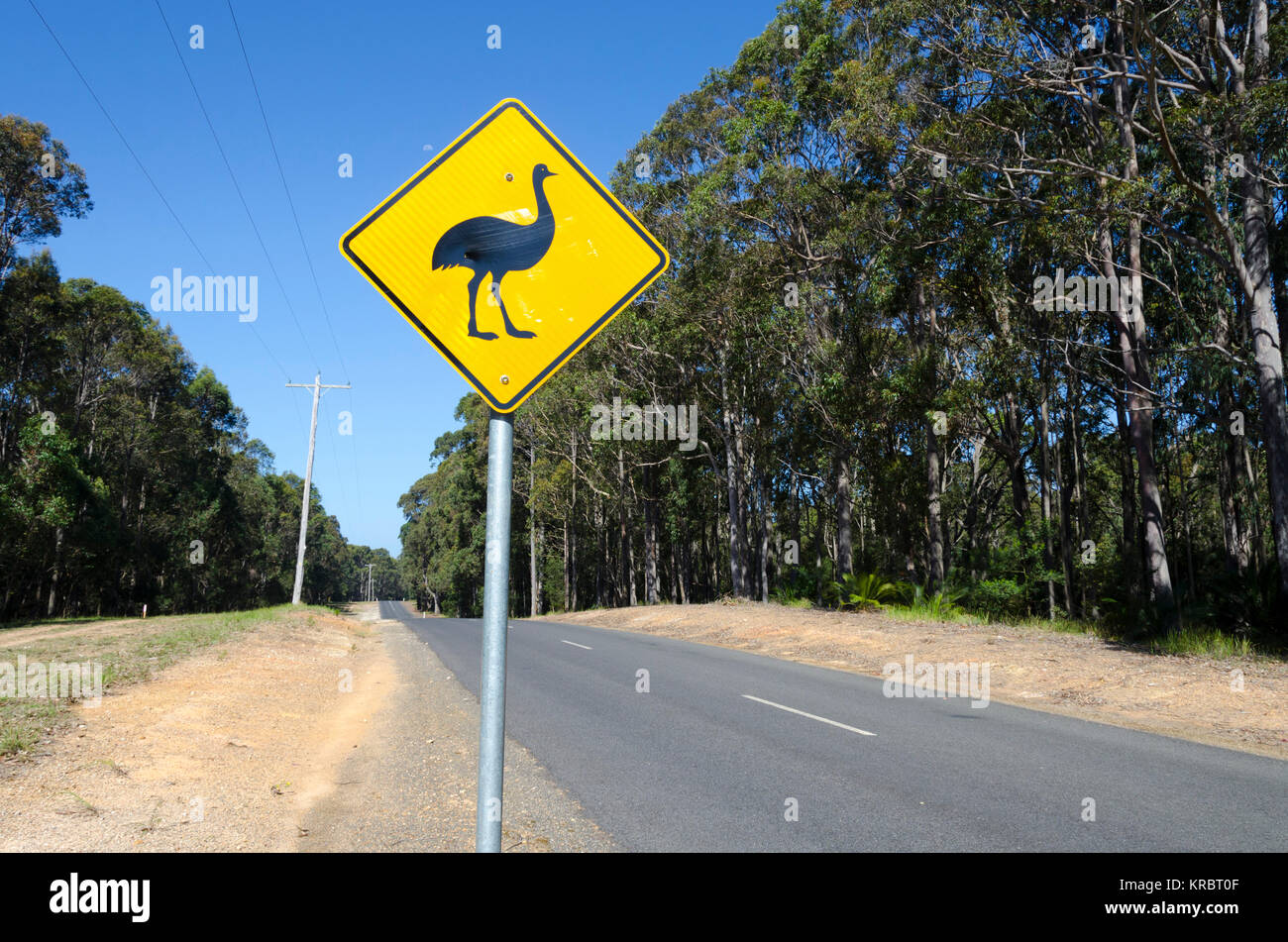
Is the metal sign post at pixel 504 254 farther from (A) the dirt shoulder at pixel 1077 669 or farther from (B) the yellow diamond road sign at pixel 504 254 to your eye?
(A) the dirt shoulder at pixel 1077 669

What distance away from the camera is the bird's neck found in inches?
89.4

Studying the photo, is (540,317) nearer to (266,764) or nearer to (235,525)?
(266,764)

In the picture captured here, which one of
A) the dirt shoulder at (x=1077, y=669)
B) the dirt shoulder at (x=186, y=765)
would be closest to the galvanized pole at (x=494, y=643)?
the dirt shoulder at (x=186, y=765)

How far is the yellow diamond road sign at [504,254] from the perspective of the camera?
7.14 ft

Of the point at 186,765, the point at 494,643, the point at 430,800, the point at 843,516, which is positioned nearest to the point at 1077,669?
the point at 430,800

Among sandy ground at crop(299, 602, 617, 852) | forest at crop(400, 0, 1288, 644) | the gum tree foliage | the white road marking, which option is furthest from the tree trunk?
the gum tree foliage

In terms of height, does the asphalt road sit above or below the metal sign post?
below

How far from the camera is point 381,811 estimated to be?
569 centimetres

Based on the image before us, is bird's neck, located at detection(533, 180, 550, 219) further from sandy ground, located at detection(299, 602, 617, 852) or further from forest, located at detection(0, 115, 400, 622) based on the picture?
forest, located at detection(0, 115, 400, 622)

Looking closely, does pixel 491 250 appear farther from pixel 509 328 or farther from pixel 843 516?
pixel 843 516

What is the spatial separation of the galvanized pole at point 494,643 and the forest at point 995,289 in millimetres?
13945

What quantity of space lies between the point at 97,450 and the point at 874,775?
150 feet

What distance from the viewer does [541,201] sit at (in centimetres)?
228

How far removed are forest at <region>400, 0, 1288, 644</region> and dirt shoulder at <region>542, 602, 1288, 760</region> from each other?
1961 mm
